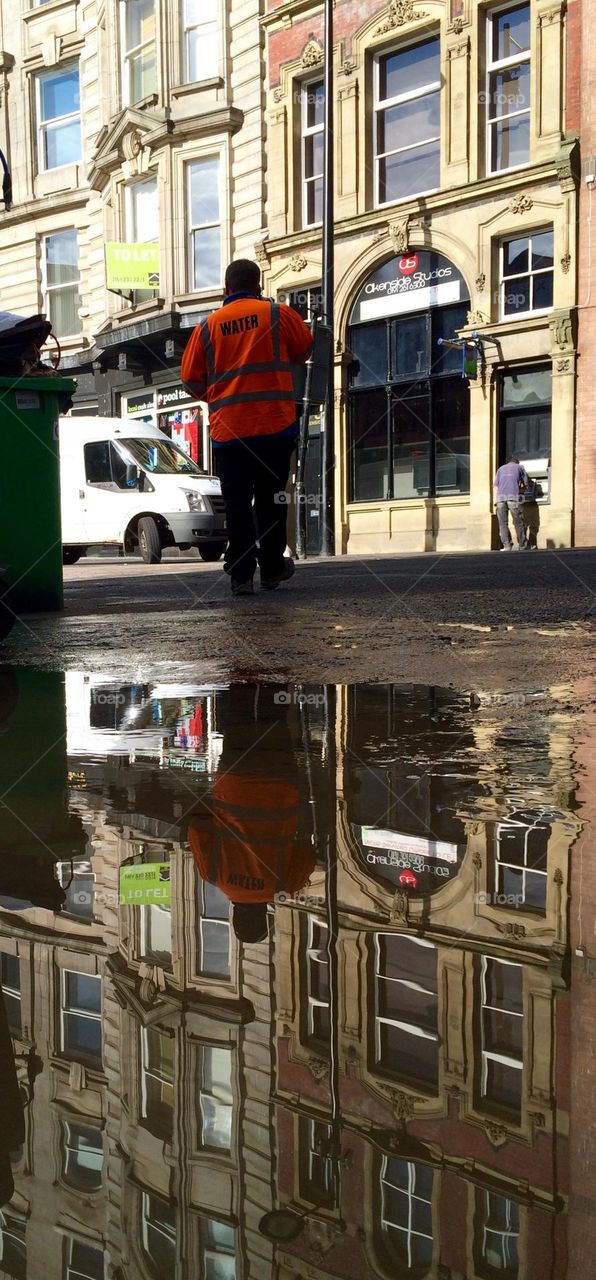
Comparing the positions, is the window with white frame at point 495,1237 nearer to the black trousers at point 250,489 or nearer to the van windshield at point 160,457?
the black trousers at point 250,489

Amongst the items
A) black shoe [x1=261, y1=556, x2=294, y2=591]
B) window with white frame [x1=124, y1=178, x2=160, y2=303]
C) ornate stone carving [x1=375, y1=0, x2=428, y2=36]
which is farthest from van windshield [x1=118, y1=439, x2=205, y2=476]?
black shoe [x1=261, y1=556, x2=294, y2=591]

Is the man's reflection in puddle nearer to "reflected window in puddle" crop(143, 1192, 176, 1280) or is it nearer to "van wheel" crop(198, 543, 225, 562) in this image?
"reflected window in puddle" crop(143, 1192, 176, 1280)

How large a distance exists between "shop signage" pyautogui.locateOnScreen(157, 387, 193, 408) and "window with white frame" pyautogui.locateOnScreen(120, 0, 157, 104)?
5934mm

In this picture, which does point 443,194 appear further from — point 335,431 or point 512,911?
point 512,911

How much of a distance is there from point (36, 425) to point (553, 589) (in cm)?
327

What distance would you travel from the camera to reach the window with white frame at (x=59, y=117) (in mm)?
29391

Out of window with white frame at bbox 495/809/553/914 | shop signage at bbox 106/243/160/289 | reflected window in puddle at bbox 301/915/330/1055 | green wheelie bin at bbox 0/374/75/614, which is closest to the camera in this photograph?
reflected window in puddle at bbox 301/915/330/1055

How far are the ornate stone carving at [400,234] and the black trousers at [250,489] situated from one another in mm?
16502

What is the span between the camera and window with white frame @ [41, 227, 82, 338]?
30.3 m

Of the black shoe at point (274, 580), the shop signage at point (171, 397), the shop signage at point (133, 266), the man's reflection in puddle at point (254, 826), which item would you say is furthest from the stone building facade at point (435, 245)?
the man's reflection in puddle at point (254, 826)

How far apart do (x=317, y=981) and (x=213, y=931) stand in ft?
0.71

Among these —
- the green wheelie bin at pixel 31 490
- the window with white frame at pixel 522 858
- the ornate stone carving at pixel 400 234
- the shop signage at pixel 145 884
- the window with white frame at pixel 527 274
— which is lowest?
the shop signage at pixel 145 884

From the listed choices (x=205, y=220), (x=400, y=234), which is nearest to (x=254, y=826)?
(x=400, y=234)

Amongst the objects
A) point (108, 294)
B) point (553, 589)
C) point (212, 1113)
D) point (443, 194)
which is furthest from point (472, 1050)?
point (108, 294)
